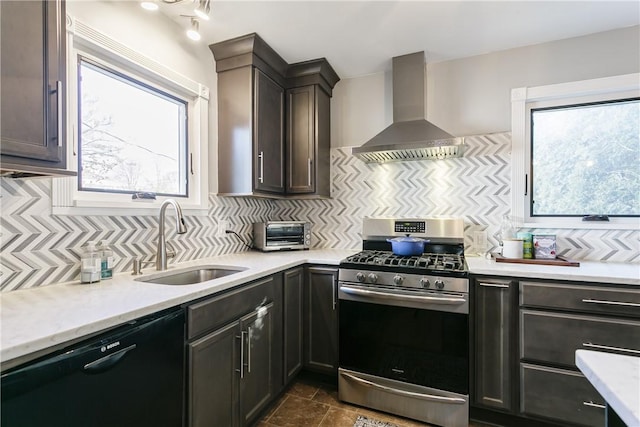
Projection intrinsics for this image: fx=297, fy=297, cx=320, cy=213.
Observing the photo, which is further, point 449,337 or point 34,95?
point 449,337

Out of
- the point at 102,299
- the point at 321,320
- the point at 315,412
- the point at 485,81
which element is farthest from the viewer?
the point at 485,81

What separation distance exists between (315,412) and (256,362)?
588 mm

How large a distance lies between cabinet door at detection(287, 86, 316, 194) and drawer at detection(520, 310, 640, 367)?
1.83m

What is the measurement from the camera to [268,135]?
2475mm

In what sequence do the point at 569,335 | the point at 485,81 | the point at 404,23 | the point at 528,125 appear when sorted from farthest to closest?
the point at 485,81, the point at 528,125, the point at 404,23, the point at 569,335

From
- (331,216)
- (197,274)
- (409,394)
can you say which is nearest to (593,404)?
(409,394)

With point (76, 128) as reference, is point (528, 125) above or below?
above

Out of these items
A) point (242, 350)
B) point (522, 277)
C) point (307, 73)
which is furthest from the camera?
point (307, 73)

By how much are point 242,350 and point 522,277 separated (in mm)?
1626

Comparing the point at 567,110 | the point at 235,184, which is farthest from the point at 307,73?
the point at 567,110

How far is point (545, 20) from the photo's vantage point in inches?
79.0

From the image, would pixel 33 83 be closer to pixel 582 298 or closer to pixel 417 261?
pixel 417 261

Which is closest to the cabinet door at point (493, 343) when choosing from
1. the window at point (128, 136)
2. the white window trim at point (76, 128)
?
the white window trim at point (76, 128)

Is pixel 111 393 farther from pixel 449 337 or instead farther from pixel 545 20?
pixel 545 20
